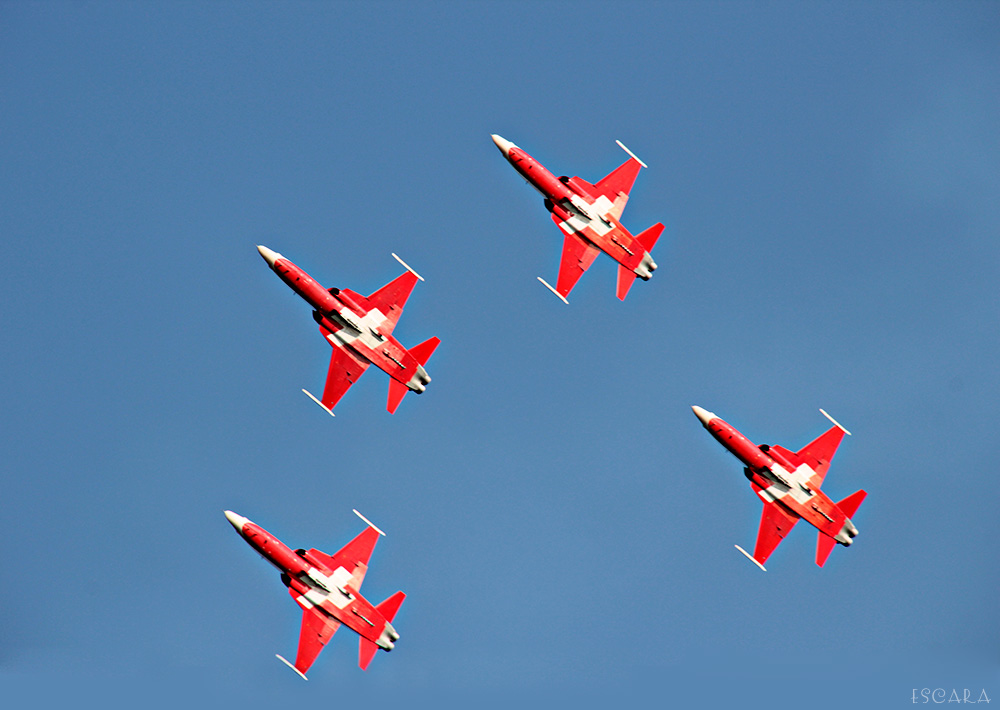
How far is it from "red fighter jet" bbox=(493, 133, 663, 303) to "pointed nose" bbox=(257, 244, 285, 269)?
10.2 metres

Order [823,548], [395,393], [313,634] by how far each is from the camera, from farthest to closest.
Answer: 1. [395,393]
2. [823,548]
3. [313,634]

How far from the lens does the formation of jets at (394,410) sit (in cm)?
5841

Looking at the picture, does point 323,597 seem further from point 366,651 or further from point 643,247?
point 643,247

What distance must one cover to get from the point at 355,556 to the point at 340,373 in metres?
7.51

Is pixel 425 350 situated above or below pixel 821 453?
below

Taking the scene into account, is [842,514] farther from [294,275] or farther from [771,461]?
[294,275]

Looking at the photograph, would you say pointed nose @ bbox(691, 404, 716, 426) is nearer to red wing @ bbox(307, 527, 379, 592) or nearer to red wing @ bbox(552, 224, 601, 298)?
red wing @ bbox(552, 224, 601, 298)

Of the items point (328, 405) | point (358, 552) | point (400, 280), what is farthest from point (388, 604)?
point (400, 280)

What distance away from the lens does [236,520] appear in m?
58.4

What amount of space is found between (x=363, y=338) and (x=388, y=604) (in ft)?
35.0

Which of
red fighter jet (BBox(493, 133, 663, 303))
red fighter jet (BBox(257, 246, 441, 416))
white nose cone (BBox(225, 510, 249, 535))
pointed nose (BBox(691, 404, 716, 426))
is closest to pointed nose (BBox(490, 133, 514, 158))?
red fighter jet (BBox(493, 133, 663, 303))

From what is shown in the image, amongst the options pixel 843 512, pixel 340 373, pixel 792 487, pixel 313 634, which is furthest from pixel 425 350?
pixel 843 512

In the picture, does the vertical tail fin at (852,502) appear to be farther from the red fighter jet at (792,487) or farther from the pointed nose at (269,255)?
the pointed nose at (269,255)

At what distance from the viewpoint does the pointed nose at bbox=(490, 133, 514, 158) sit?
6088 centimetres
